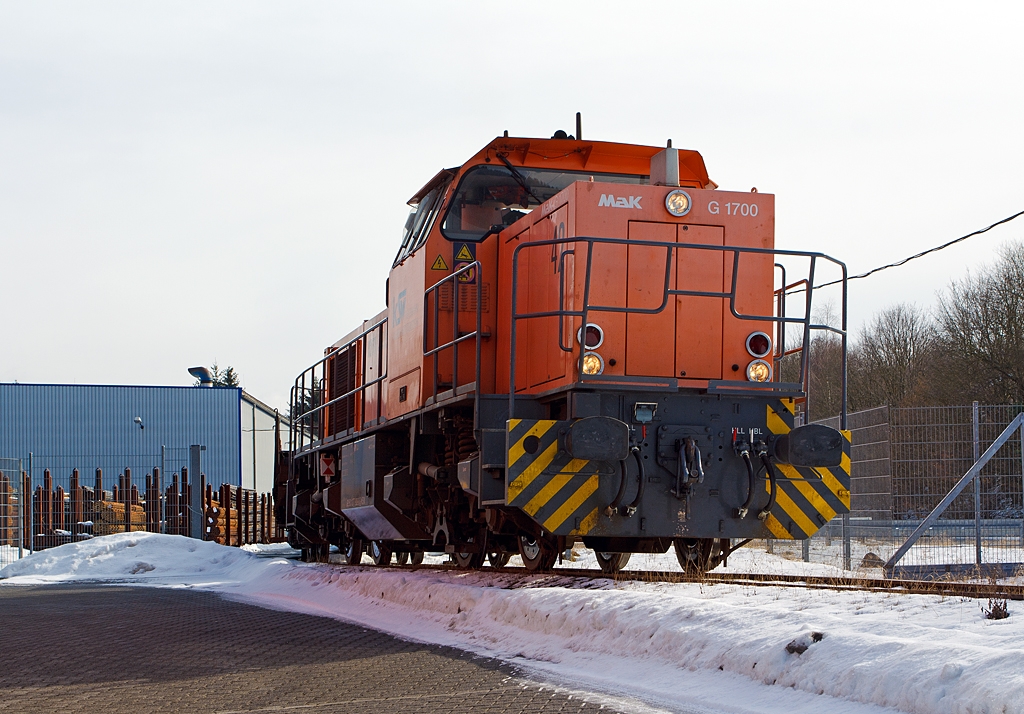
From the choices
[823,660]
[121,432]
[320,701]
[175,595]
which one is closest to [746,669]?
[823,660]

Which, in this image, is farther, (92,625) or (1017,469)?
(1017,469)

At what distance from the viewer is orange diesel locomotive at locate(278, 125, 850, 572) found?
7.60 m

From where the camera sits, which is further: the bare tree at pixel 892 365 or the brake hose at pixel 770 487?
the bare tree at pixel 892 365

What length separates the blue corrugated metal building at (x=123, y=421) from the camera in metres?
42.1

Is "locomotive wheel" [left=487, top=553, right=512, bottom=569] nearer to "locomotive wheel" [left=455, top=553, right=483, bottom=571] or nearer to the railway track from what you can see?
"locomotive wheel" [left=455, top=553, right=483, bottom=571]

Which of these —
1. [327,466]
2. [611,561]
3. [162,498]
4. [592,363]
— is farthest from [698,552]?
[162,498]

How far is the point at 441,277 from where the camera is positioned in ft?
30.5

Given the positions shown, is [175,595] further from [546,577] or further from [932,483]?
[932,483]

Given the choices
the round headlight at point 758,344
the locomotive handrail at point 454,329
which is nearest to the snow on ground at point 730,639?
the locomotive handrail at point 454,329

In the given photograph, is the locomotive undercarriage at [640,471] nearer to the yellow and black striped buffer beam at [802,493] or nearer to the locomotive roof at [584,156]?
the yellow and black striped buffer beam at [802,493]

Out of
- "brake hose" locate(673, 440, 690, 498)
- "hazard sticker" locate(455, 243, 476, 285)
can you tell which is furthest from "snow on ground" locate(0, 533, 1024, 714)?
"hazard sticker" locate(455, 243, 476, 285)

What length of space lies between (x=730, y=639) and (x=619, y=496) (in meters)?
2.50

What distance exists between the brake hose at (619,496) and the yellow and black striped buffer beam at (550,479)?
0.09 metres

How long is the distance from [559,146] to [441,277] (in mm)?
1528
